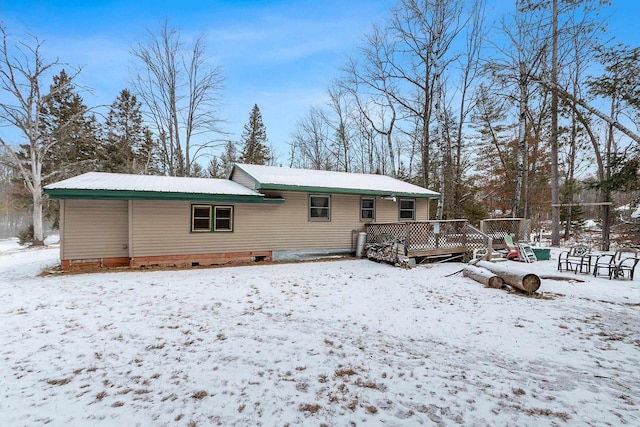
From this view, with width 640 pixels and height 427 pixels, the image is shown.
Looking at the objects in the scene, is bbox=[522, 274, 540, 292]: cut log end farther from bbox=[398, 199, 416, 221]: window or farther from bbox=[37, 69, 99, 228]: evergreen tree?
bbox=[37, 69, 99, 228]: evergreen tree

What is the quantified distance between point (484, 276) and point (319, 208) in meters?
6.36

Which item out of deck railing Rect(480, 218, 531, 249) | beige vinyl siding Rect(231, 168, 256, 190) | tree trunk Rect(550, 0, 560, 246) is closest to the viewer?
beige vinyl siding Rect(231, 168, 256, 190)

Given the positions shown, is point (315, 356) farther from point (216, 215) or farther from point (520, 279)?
point (216, 215)

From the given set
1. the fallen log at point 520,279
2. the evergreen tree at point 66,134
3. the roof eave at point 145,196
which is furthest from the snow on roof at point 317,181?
the evergreen tree at point 66,134

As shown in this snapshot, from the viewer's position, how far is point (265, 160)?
3083 cm

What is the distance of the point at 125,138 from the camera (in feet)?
81.3

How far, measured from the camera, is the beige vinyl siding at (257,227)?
9250 mm

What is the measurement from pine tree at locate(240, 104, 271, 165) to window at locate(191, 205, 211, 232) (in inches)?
801

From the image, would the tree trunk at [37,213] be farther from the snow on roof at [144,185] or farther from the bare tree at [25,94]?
the snow on roof at [144,185]

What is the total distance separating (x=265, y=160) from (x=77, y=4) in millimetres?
21904

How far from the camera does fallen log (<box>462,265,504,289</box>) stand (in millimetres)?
7211

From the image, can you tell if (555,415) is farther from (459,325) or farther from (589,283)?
(589,283)

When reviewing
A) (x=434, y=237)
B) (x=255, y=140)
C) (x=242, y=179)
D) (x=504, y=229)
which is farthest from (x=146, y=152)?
(x=504, y=229)

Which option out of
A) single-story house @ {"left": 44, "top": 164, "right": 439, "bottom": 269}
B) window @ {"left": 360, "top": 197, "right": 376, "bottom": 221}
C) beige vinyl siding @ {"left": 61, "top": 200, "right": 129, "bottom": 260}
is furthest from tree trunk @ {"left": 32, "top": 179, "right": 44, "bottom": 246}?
window @ {"left": 360, "top": 197, "right": 376, "bottom": 221}
